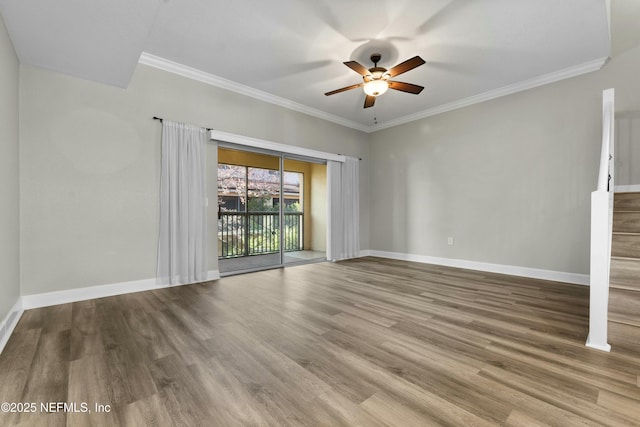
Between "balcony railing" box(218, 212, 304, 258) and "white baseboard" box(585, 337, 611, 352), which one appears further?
"balcony railing" box(218, 212, 304, 258)

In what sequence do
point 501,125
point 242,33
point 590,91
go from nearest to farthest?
point 242,33
point 590,91
point 501,125

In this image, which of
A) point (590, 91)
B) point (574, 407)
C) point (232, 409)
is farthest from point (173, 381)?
point (590, 91)

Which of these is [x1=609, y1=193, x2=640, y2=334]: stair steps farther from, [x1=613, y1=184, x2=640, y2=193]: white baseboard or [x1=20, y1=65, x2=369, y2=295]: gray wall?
[x1=20, y1=65, x2=369, y2=295]: gray wall

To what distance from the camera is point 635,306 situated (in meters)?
1.87

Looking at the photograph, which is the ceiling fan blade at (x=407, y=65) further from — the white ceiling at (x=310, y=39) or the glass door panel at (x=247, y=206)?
the glass door panel at (x=247, y=206)

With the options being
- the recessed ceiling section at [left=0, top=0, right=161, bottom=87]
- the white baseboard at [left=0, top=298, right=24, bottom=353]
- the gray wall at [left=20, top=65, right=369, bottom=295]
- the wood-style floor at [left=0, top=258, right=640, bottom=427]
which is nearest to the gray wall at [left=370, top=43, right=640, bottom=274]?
the wood-style floor at [left=0, top=258, right=640, bottom=427]

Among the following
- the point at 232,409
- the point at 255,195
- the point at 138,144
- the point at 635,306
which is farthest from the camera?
the point at 255,195

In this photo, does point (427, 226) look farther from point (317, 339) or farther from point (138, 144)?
point (138, 144)

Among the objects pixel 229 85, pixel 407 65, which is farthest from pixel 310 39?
pixel 229 85

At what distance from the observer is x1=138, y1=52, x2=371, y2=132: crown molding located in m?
3.34

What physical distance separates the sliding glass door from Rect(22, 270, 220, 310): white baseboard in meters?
2.22

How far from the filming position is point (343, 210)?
5.47 meters

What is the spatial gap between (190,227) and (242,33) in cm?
234

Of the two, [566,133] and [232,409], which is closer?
[232,409]
